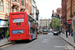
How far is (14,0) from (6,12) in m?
5.06

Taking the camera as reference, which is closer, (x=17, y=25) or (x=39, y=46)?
(x=39, y=46)

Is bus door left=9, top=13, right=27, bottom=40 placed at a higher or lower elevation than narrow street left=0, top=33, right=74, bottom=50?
higher

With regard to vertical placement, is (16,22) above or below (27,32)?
above

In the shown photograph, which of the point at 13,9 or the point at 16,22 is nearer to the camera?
the point at 16,22

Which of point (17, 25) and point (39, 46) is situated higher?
point (17, 25)

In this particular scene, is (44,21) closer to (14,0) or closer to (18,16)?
(14,0)

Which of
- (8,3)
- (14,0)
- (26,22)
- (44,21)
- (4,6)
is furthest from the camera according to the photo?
(44,21)

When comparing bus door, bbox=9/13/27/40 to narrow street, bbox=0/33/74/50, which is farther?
bus door, bbox=9/13/27/40

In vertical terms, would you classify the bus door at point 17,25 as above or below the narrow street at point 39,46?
above

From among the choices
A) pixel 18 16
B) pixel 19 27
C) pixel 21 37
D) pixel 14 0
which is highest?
pixel 14 0

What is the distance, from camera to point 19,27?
57.2 feet

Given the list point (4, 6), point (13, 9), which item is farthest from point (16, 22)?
point (13, 9)

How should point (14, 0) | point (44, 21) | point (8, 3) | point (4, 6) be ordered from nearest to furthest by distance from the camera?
point (4, 6), point (8, 3), point (14, 0), point (44, 21)

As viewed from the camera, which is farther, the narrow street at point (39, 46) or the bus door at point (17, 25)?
the bus door at point (17, 25)
